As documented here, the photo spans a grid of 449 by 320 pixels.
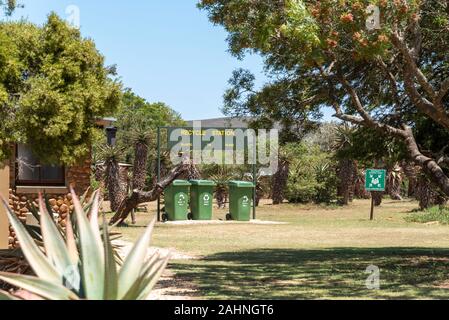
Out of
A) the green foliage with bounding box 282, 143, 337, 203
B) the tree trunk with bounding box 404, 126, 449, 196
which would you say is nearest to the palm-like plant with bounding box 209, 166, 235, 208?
the green foliage with bounding box 282, 143, 337, 203

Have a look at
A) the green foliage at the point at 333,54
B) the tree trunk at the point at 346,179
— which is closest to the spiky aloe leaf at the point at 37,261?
the green foliage at the point at 333,54

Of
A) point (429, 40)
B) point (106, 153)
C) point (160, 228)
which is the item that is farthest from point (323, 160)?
point (429, 40)

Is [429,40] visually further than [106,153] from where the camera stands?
No

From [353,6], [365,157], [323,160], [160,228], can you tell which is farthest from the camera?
[323,160]

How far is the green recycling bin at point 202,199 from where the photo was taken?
3114 cm

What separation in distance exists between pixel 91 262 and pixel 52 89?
367 inches

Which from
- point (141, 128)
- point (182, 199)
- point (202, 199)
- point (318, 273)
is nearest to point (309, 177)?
point (141, 128)

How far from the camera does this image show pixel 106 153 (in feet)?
119

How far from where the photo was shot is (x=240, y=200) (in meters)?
31.9

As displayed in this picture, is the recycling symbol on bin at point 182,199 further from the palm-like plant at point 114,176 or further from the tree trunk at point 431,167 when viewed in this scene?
the tree trunk at point 431,167

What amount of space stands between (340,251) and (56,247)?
51.3 ft

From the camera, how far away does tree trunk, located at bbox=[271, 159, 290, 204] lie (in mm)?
46062
